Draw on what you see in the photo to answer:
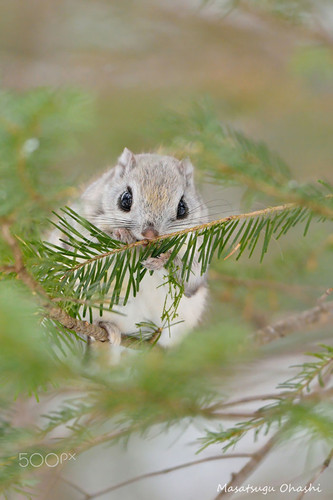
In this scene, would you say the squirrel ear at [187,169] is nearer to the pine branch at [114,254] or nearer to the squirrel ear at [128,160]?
the squirrel ear at [128,160]

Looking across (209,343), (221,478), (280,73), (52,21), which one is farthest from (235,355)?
(52,21)

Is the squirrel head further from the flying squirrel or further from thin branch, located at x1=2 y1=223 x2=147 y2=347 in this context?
thin branch, located at x1=2 y1=223 x2=147 y2=347

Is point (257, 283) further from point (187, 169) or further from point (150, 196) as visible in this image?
point (150, 196)

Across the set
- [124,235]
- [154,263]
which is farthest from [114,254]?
[124,235]

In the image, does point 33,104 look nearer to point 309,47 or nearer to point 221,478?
point 309,47

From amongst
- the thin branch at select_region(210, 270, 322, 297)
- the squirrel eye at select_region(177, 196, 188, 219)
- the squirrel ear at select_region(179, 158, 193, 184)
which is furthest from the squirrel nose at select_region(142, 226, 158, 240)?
the thin branch at select_region(210, 270, 322, 297)

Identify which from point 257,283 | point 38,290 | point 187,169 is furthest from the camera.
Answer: point 257,283
